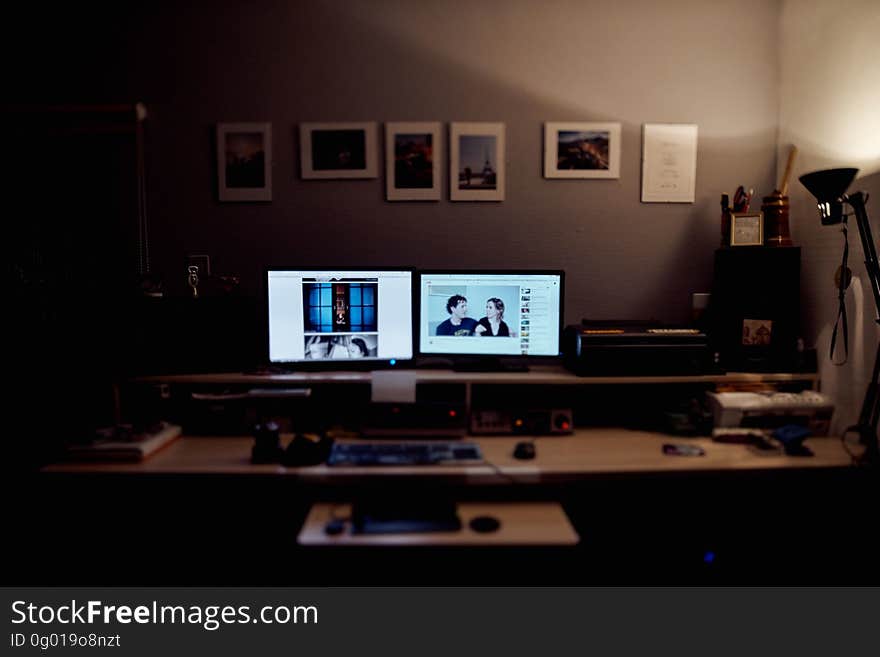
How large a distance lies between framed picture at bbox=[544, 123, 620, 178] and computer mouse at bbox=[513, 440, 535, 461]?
1.21 meters

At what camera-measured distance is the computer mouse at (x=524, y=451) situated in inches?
67.4

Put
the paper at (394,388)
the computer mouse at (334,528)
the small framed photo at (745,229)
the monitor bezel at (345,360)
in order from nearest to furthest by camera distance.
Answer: the computer mouse at (334,528) → the paper at (394,388) → the monitor bezel at (345,360) → the small framed photo at (745,229)

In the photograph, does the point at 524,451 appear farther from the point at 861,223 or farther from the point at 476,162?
the point at 861,223

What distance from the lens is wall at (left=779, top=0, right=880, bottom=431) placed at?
192cm

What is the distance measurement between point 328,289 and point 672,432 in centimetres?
142

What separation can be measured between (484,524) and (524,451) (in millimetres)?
343

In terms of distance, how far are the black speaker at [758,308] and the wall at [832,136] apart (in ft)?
0.47

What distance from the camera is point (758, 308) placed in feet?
6.88

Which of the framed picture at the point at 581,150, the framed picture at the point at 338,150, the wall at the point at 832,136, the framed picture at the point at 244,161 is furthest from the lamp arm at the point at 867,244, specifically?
the framed picture at the point at 244,161

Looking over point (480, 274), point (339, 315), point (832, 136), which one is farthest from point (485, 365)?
point (832, 136)

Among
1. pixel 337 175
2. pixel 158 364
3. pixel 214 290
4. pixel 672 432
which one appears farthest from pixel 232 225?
pixel 672 432

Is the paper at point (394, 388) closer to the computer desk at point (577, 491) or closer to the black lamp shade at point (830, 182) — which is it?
the computer desk at point (577, 491)

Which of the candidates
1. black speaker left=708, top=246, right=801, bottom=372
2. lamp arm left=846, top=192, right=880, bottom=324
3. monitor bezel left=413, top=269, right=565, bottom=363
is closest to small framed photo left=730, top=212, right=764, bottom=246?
black speaker left=708, top=246, right=801, bottom=372

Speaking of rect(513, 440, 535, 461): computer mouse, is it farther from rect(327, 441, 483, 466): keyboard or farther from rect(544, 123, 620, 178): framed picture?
rect(544, 123, 620, 178): framed picture
